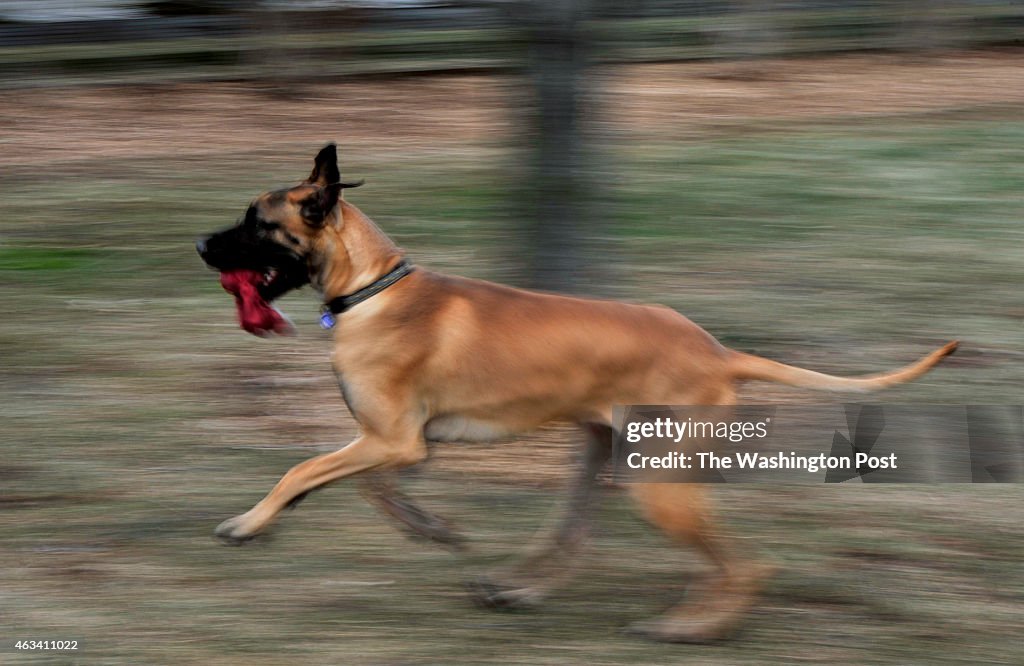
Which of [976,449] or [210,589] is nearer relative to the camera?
[210,589]

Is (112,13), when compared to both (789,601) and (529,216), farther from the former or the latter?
(789,601)

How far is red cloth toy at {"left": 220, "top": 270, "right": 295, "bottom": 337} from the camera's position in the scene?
552 centimetres

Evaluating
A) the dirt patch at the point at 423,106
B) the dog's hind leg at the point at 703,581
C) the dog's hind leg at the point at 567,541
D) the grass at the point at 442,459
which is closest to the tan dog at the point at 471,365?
the dog's hind leg at the point at 703,581

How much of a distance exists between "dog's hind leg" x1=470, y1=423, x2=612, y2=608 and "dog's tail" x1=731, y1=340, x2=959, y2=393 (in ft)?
2.21

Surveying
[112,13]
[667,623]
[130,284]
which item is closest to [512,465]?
[667,623]

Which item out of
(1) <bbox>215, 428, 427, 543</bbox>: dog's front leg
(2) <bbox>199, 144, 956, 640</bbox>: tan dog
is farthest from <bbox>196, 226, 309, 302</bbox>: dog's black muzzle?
(1) <bbox>215, 428, 427, 543</bbox>: dog's front leg

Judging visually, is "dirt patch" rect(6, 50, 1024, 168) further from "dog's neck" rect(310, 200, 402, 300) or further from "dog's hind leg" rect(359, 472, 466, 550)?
"dog's hind leg" rect(359, 472, 466, 550)

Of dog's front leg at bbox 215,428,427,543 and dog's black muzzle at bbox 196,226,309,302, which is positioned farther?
dog's black muzzle at bbox 196,226,309,302

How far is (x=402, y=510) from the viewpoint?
18.4 feet

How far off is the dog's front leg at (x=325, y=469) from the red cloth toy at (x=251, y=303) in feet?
2.28

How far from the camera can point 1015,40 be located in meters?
19.2

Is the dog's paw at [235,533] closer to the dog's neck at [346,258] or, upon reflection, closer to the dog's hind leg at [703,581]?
the dog's neck at [346,258]

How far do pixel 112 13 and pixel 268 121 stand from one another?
306 cm

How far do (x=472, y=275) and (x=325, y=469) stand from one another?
4.70 m
